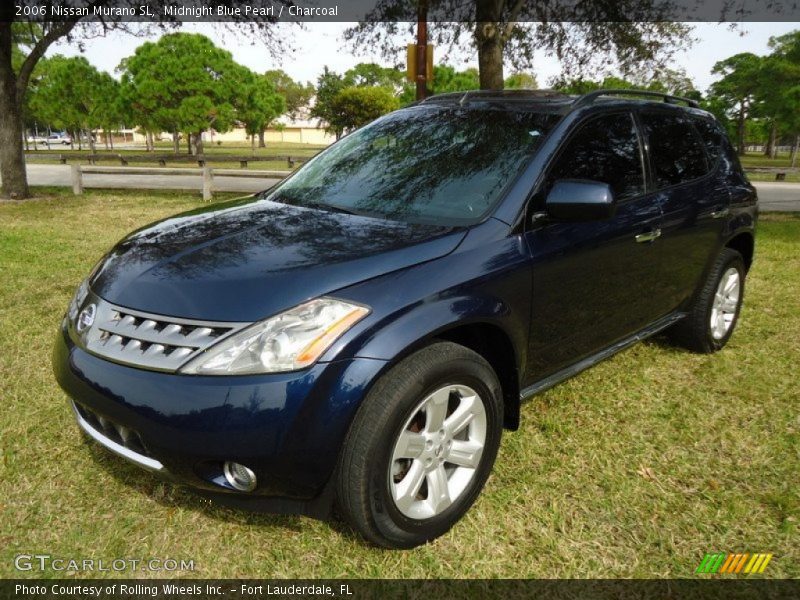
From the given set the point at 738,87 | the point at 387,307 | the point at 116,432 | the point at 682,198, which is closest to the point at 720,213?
the point at 682,198

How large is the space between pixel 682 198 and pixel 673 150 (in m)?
0.32

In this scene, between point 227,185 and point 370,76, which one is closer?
point 227,185

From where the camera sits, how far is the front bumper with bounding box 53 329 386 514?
Result: 1.96 m

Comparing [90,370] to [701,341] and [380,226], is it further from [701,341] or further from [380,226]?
[701,341]

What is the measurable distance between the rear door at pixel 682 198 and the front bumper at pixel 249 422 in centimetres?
231

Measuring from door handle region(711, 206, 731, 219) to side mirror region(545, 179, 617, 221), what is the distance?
1700mm

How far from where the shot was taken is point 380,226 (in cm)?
258

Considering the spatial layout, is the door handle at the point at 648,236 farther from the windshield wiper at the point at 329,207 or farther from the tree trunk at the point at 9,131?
the tree trunk at the point at 9,131

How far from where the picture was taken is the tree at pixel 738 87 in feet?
171

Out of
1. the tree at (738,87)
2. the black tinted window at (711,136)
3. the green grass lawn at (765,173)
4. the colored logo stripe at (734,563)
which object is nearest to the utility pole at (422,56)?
the black tinted window at (711,136)

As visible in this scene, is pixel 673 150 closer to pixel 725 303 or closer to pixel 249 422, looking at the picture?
pixel 725 303

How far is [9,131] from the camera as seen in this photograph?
472 inches

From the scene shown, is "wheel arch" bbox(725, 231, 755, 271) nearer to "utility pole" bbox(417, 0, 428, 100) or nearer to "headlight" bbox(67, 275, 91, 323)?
"headlight" bbox(67, 275, 91, 323)

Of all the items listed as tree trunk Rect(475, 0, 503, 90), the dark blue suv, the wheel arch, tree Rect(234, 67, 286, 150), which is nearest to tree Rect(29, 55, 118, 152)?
tree Rect(234, 67, 286, 150)
